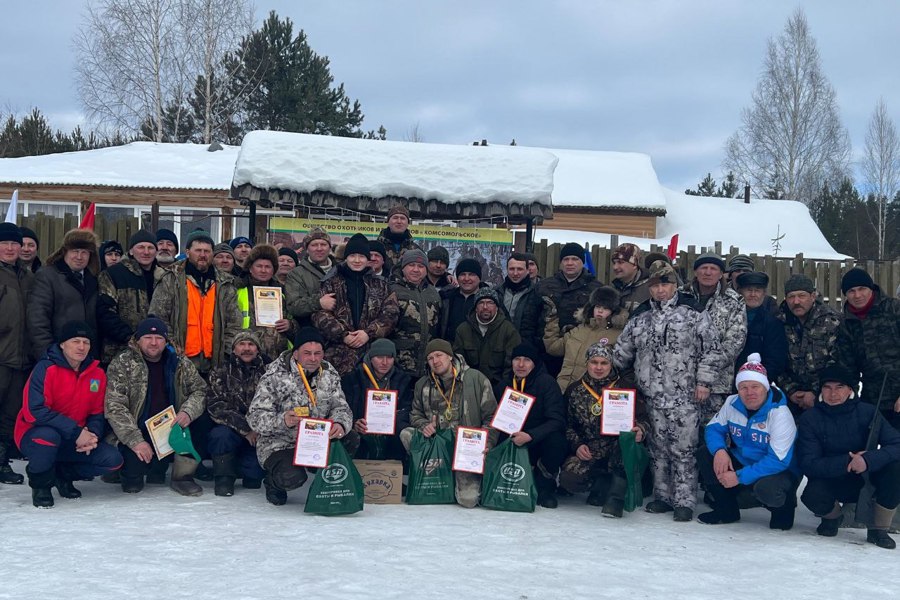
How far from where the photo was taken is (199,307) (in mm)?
7152

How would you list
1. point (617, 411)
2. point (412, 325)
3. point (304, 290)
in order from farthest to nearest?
point (412, 325)
point (304, 290)
point (617, 411)

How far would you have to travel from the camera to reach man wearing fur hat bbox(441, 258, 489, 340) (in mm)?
7715

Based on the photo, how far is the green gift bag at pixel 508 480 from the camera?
260 inches

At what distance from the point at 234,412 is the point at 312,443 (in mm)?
817

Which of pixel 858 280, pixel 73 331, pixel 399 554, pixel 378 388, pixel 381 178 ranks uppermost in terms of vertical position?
pixel 381 178

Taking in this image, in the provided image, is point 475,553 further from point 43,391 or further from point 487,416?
point 43,391

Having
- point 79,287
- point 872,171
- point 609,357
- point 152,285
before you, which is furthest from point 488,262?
point 872,171

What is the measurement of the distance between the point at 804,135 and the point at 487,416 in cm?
3761

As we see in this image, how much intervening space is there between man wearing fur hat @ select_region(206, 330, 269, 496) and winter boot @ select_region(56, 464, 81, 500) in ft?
3.22

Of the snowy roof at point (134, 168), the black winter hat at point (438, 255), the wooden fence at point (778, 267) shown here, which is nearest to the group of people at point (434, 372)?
the black winter hat at point (438, 255)

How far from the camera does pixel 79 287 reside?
701 cm

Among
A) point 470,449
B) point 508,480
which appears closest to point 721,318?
point 508,480

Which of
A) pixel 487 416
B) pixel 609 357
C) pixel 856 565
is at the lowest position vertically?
pixel 856 565

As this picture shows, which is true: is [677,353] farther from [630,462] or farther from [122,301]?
[122,301]
